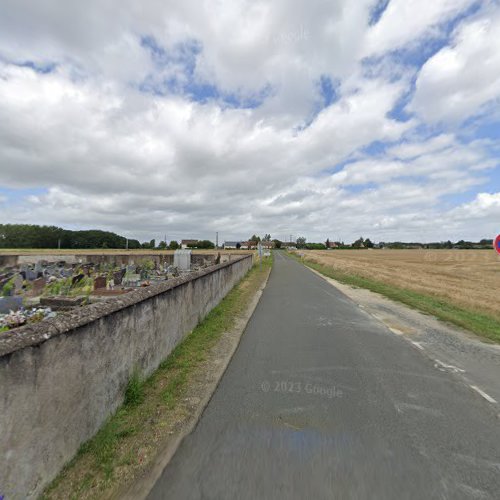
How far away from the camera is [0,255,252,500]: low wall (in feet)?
6.80

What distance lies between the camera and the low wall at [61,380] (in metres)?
2.07

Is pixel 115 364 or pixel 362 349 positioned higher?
pixel 115 364

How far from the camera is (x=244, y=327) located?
301 inches

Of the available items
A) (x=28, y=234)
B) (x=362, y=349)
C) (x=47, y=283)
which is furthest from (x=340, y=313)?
(x=28, y=234)

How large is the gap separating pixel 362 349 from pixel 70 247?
113347 millimetres

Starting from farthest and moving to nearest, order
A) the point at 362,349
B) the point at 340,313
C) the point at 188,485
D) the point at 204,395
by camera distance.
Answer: the point at 340,313
the point at 362,349
the point at 204,395
the point at 188,485

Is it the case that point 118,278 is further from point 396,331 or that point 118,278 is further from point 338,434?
point 338,434

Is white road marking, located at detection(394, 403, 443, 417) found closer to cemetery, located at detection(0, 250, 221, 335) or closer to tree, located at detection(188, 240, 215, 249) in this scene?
cemetery, located at detection(0, 250, 221, 335)

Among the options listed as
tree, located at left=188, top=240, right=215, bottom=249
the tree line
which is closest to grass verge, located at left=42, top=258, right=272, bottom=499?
the tree line

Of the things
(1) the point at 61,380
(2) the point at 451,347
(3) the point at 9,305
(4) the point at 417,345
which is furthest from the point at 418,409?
(3) the point at 9,305

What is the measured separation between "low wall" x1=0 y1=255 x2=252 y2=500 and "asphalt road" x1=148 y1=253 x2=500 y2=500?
3.12 ft

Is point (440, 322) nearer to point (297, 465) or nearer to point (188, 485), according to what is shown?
point (297, 465)

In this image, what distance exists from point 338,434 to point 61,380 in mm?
2764

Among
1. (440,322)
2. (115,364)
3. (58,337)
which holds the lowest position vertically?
(440,322)
